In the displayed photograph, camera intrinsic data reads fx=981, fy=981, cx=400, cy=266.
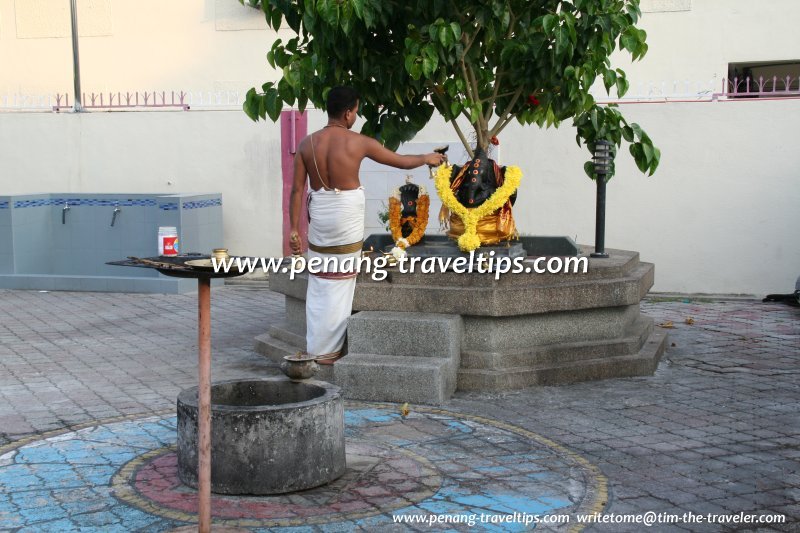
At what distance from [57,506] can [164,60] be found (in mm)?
13156

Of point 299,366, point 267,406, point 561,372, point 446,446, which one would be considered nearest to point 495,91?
point 561,372

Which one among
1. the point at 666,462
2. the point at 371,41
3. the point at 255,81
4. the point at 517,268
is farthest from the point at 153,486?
the point at 255,81

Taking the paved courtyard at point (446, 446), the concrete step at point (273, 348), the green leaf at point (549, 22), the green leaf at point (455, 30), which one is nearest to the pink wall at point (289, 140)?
the paved courtyard at point (446, 446)

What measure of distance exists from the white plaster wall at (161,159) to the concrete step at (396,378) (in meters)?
6.52

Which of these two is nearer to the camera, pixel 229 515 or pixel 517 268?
pixel 229 515

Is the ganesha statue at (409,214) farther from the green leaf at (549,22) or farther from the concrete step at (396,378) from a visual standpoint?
the green leaf at (549,22)

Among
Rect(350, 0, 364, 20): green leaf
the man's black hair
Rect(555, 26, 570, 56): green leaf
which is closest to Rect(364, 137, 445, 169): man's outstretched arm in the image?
the man's black hair

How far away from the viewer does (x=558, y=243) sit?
9.06 meters

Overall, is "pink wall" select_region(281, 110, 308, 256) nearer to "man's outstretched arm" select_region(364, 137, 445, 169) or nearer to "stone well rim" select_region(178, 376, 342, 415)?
"man's outstretched arm" select_region(364, 137, 445, 169)

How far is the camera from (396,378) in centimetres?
692

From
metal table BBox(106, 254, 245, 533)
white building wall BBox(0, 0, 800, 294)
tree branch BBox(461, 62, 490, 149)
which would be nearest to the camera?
metal table BBox(106, 254, 245, 533)

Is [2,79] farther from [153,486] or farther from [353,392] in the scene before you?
[153,486]

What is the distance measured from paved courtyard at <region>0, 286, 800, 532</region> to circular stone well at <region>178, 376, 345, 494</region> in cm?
9

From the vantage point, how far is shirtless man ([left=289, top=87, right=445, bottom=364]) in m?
6.90
